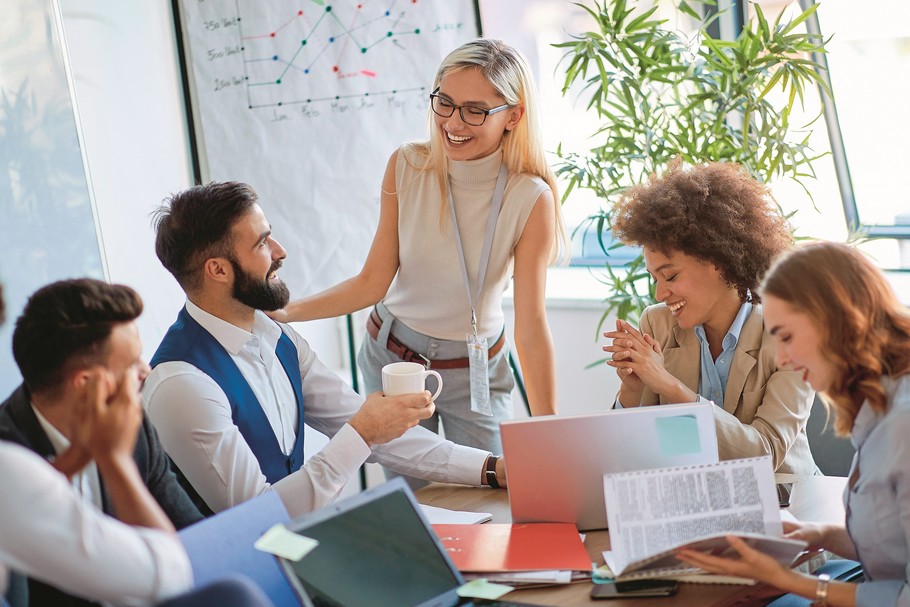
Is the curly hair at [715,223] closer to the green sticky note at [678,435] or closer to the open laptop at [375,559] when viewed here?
the green sticky note at [678,435]

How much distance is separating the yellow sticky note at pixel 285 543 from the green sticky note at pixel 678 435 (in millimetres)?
667

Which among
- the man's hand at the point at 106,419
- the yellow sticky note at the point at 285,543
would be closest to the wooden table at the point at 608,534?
the yellow sticky note at the point at 285,543

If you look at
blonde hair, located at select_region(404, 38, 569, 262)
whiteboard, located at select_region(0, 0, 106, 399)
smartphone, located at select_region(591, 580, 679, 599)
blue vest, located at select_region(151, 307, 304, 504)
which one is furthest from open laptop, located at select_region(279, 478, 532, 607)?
whiteboard, located at select_region(0, 0, 106, 399)

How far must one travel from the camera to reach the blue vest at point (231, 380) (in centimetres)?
204

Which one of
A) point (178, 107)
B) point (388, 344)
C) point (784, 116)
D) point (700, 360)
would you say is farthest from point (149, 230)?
point (784, 116)

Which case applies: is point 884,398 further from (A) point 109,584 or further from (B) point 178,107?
(B) point 178,107

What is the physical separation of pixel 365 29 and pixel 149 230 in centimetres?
99

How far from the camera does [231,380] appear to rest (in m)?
2.06

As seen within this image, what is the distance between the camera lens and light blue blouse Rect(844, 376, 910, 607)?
5.14 feet

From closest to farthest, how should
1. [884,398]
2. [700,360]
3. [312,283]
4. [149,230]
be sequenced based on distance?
[884,398]
[700,360]
[149,230]
[312,283]

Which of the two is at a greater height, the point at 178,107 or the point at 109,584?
the point at 178,107

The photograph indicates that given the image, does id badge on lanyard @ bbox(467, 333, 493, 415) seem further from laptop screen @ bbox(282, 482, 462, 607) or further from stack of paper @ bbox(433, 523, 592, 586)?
laptop screen @ bbox(282, 482, 462, 607)

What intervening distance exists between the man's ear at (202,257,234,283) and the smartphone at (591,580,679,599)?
3.36 ft

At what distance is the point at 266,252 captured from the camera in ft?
7.28
